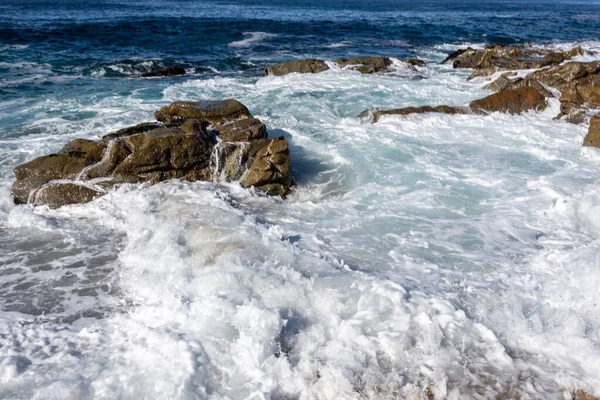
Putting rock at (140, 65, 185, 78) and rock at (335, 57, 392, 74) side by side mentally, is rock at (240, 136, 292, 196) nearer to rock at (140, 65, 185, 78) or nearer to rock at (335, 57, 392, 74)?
rock at (140, 65, 185, 78)

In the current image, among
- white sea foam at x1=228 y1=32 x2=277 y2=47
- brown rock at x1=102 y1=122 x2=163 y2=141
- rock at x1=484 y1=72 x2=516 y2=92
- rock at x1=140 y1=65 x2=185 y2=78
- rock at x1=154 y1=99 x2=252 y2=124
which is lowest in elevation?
rock at x1=140 y1=65 x2=185 y2=78

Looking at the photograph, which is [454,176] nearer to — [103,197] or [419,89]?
[103,197]

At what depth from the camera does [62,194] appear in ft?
24.5

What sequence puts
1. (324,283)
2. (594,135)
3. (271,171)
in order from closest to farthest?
(324,283) → (271,171) → (594,135)

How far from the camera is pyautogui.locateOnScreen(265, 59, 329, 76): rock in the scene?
18.8 m

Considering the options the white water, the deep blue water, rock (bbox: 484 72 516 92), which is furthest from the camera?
the deep blue water

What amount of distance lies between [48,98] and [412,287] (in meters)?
13.4

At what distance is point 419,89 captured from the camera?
16281 millimetres

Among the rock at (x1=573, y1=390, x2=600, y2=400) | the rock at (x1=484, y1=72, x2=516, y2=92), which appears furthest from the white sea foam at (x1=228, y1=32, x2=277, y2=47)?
the rock at (x1=573, y1=390, x2=600, y2=400)

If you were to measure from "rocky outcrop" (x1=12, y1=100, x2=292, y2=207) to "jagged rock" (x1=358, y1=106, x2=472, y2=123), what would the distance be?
4395mm

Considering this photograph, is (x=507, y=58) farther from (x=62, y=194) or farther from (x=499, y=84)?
(x=62, y=194)

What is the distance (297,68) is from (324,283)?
50.1 ft

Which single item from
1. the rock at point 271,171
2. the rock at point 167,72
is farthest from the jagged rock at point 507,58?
the rock at point 271,171

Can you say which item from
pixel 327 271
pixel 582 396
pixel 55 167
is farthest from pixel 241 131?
pixel 582 396
